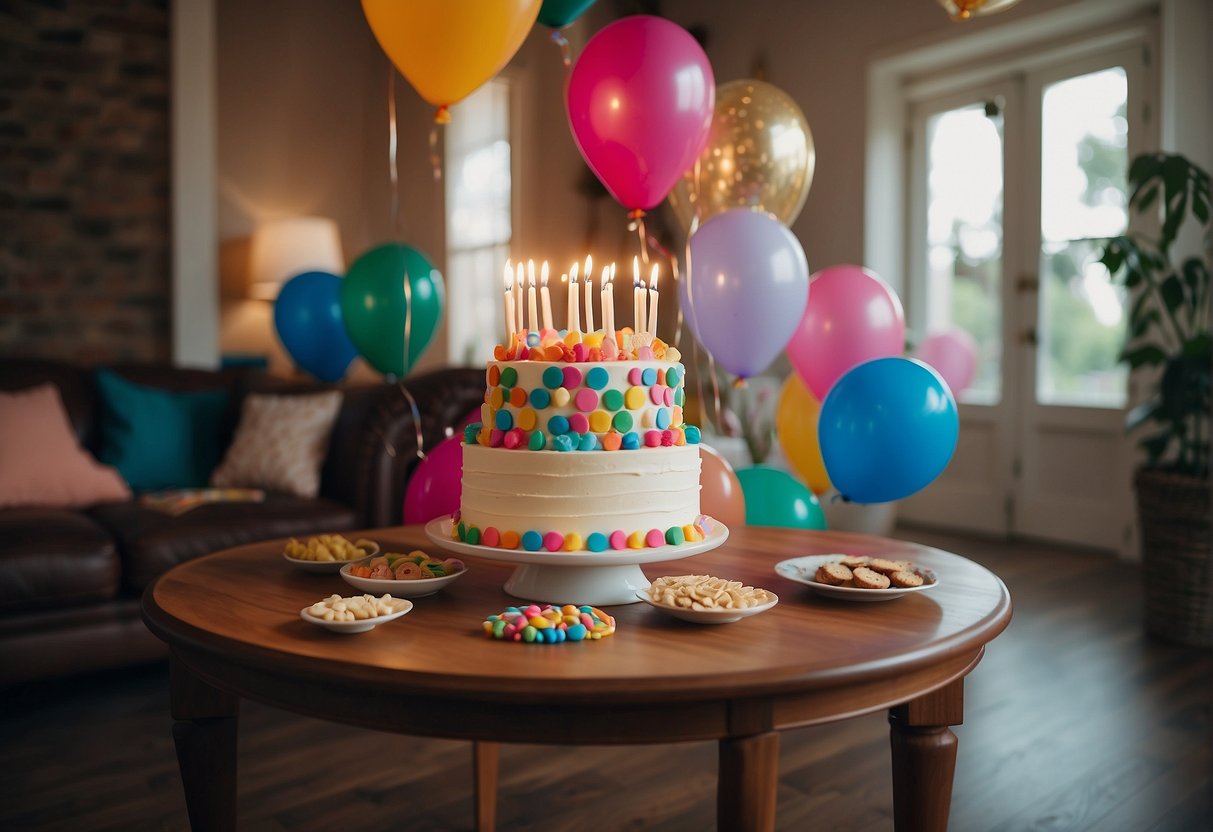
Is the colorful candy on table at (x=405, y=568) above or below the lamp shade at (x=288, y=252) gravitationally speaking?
below

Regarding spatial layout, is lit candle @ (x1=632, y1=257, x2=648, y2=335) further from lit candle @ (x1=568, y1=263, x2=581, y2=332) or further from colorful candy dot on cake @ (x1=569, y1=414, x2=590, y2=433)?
colorful candy dot on cake @ (x1=569, y1=414, x2=590, y2=433)

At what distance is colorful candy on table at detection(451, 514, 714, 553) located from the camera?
1157 millimetres

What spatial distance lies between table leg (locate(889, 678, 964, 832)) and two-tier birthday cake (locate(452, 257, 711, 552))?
1.07ft

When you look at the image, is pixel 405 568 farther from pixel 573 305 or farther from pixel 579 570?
pixel 573 305

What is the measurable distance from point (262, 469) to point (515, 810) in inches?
62.5

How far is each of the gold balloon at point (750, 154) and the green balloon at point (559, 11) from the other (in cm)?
51

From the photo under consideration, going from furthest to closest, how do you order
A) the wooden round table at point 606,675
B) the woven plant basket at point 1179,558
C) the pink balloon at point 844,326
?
the woven plant basket at point 1179,558
the pink balloon at point 844,326
the wooden round table at point 606,675

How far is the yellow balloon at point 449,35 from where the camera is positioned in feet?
5.26

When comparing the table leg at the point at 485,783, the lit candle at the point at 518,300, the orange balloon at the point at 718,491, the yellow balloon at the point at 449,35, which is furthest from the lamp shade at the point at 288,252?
the lit candle at the point at 518,300

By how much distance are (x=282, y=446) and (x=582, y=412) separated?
2.11m

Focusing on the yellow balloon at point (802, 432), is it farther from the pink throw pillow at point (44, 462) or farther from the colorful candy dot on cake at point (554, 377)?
the pink throw pillow at point (44, 462)

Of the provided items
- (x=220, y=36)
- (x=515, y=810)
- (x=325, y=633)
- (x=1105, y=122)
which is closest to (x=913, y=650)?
(x=325, y=633)

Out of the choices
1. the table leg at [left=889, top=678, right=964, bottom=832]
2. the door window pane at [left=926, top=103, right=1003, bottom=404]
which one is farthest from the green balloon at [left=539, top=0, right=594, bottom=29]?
the door window pane at [left=926, top=103, right=1003, bottom=404]

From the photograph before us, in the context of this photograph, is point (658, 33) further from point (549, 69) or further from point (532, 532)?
point (549, 69)
